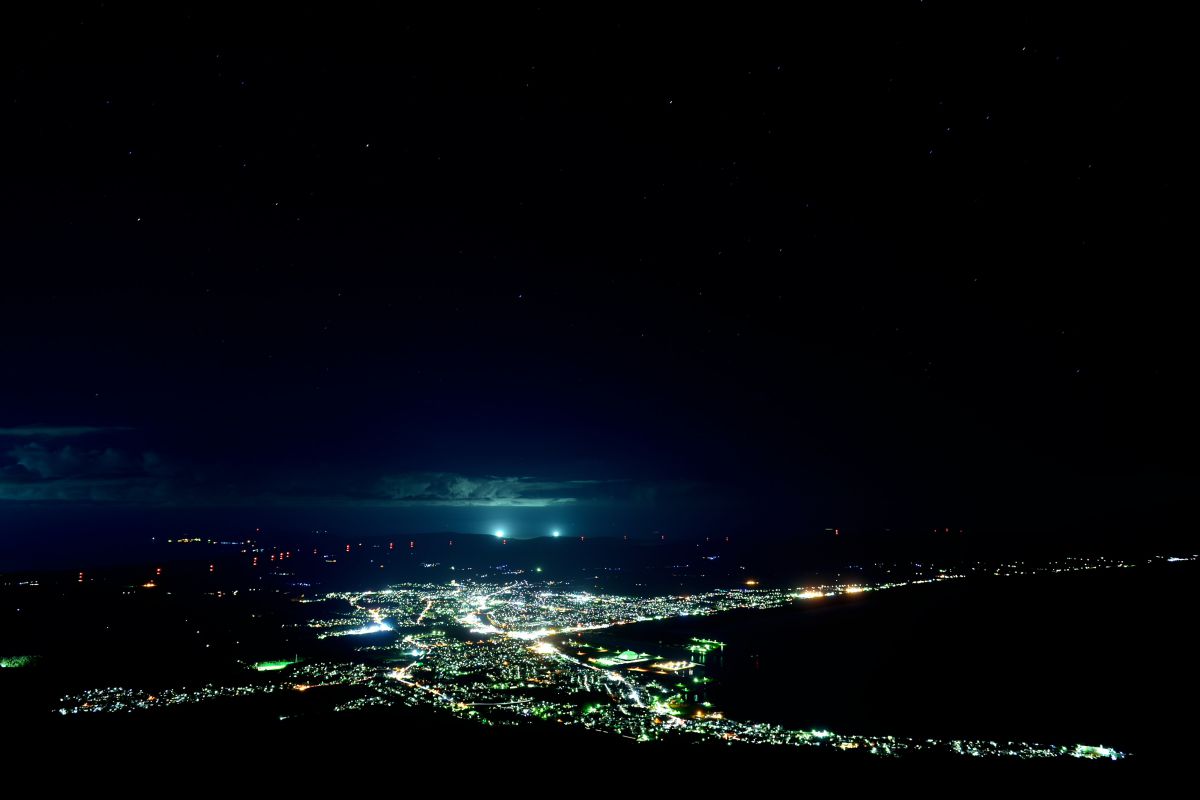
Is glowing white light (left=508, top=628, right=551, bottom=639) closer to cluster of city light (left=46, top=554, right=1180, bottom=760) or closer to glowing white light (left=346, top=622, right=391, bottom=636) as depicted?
cluster of city light (left=46, top=554, right=1180, bottom=760)

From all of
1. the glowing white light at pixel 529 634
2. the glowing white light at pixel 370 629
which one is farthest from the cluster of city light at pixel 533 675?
the glowing white light at pixel 529 634

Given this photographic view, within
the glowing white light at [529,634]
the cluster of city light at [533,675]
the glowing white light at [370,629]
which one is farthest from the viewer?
the glowing white light at [370,629]

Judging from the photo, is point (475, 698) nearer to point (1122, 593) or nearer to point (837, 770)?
point (837, 770)

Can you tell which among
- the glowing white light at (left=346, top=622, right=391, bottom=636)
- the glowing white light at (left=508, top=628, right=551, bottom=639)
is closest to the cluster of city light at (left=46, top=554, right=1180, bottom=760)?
the glowing white light at (left=346, top=622, right=391, bottom=636)

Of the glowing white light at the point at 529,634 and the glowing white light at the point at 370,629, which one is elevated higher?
the glowing white light at the point at 370,629

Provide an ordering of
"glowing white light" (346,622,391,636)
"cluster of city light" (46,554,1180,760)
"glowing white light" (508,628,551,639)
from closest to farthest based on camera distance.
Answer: "cluster of city light" (46,554,1180,760) < "glowing white light" (508,628,551,639) < "glowing white light" (346,622,391,636)

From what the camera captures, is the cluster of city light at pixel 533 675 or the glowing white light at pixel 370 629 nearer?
the cluster of city light at pixel 533 675

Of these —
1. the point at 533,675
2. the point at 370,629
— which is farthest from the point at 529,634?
the point at 533,675

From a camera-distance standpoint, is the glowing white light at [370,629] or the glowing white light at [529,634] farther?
the glowing white light at [370,629]

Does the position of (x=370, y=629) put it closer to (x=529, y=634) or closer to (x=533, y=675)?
(x=529, y=634)

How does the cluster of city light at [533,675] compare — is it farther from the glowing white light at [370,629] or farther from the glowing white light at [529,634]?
the glowing white light at [529,634]

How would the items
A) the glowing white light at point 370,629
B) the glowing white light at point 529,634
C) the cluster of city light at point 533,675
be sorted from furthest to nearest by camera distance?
the glowing white light at point 370,629 → the glowing white light at point 529,634 → the cluster of city light at point 533,675
